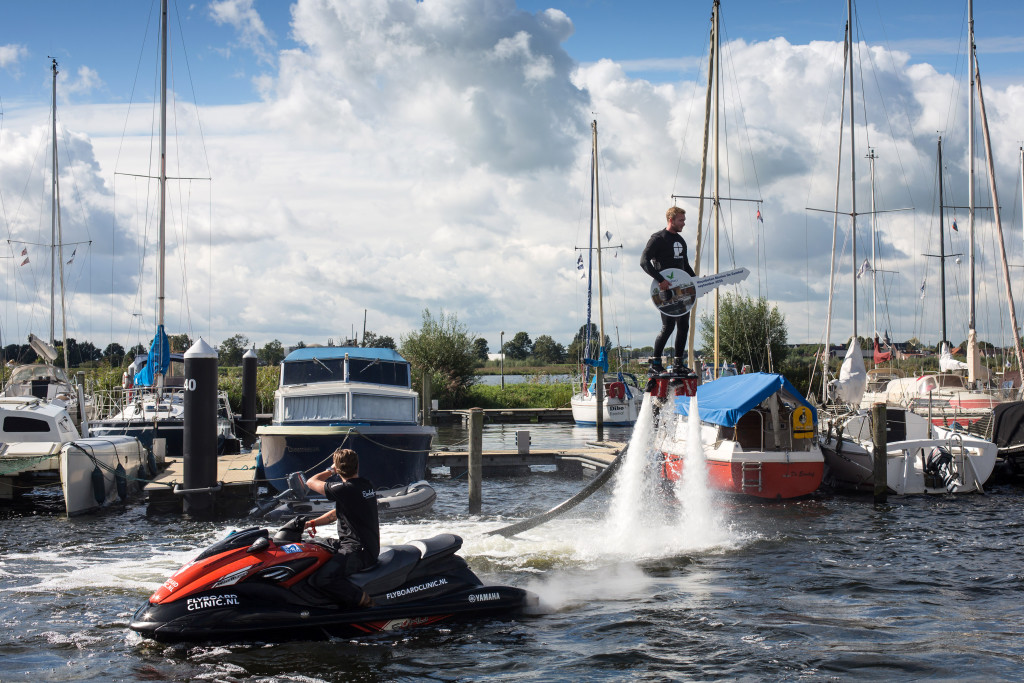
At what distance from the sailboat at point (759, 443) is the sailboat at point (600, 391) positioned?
1628 centimetres

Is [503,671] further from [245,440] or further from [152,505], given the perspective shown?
[245,440]

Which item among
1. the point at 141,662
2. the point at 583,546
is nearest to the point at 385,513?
the point at 583,546

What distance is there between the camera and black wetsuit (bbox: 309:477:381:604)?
9.59 m

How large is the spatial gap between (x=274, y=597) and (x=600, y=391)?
30.7 meters

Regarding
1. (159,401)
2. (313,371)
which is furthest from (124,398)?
(313,371)

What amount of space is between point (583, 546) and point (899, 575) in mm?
5155

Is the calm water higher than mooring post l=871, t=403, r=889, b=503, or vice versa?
mooring post l=871, t=403, r=889, b=503

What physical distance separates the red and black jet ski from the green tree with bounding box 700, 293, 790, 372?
56.7m

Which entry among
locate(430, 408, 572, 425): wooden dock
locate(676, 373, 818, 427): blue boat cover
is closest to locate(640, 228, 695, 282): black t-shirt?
locate(676, 373, 818, 427): blue boat cover

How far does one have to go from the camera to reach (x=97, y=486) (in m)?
20.0

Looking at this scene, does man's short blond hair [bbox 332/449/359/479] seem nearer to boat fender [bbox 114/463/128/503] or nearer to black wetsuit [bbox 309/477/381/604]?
black wetsuit [bbox 309/477/381/604]

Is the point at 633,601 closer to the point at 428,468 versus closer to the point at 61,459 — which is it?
the point at 61,459

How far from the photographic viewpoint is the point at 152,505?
19.8 metres

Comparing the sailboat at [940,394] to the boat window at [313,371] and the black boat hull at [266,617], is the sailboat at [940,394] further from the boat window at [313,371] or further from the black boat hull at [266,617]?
the black boat hull at [266,617]
